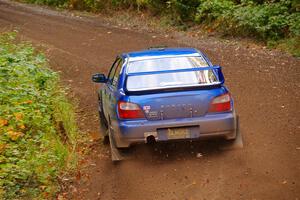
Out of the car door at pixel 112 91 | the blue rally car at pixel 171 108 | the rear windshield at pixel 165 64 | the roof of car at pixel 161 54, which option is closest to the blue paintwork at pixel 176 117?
the blue rally car at pixel 171 108

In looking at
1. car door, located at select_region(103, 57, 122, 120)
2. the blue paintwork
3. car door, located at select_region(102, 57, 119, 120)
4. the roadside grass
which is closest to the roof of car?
car door, located at select_region(103, 57, 122, 120)

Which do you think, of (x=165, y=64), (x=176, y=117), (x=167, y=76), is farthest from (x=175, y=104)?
(x=165, y=64)

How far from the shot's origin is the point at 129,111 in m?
8.02

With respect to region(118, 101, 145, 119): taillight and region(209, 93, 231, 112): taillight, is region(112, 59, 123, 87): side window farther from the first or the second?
region(209, 93, 231, 112): taillight

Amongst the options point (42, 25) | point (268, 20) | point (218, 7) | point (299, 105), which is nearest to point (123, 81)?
point (299, 105)

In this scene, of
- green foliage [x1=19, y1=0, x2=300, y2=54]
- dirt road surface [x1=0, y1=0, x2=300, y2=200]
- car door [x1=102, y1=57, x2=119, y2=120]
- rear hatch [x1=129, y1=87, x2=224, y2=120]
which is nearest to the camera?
dirt road surface [x1=0, y1=0, x2=300, y2=200]

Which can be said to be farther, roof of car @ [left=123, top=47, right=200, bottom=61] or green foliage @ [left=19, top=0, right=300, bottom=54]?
green foliage @ [left=19, top=0, right=300, bottom=54]

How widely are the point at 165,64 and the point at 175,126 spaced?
4.25 ft

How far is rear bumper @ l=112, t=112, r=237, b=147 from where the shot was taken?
7.92 meters

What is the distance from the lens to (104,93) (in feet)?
32.6

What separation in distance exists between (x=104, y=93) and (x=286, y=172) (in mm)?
3798

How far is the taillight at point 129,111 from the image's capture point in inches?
314

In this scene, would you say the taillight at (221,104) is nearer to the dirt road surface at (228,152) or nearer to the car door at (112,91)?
the dirt road surface at (228,152)

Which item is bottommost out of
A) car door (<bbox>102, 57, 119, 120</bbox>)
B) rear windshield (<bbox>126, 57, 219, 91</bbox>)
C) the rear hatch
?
car door (<bbox>102, 57, 119, 120</bbox>)
